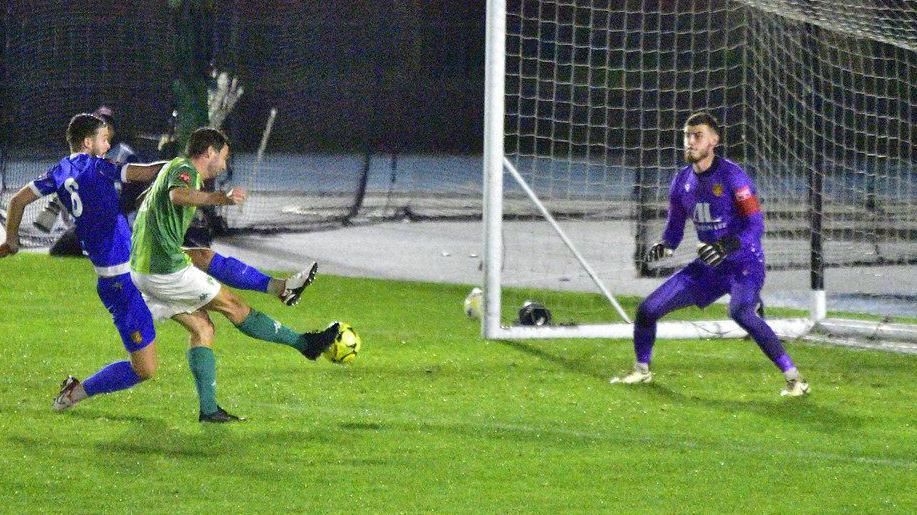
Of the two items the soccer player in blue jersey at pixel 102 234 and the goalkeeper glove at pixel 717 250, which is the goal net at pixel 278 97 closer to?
the soccer player in blue jersey at pixel 102 234

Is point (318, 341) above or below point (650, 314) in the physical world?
above

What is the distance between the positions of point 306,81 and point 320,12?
9.32 ft

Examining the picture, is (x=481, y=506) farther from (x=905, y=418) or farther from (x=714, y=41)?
(x=714, y=41)

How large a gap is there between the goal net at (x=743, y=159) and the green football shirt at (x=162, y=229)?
3.30m

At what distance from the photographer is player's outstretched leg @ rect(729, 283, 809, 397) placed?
8.25 meters

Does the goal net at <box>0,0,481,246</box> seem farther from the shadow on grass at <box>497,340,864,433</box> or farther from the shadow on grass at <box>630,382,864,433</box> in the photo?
the shadow on grass at <box>630,382,864,433</box>

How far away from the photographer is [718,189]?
329 inches

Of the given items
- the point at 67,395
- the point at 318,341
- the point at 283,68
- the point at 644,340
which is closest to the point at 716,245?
the point at 644,340

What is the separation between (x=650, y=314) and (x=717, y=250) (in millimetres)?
638

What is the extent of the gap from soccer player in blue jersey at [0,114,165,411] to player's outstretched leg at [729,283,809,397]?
3308 mm

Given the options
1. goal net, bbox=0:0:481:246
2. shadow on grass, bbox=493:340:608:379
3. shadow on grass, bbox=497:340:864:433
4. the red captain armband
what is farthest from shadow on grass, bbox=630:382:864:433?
goal net, bbox=0:0:481:246

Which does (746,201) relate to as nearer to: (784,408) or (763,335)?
(763,335)

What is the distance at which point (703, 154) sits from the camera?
8.35 metres

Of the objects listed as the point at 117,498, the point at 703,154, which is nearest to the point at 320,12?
the point at 703,154
